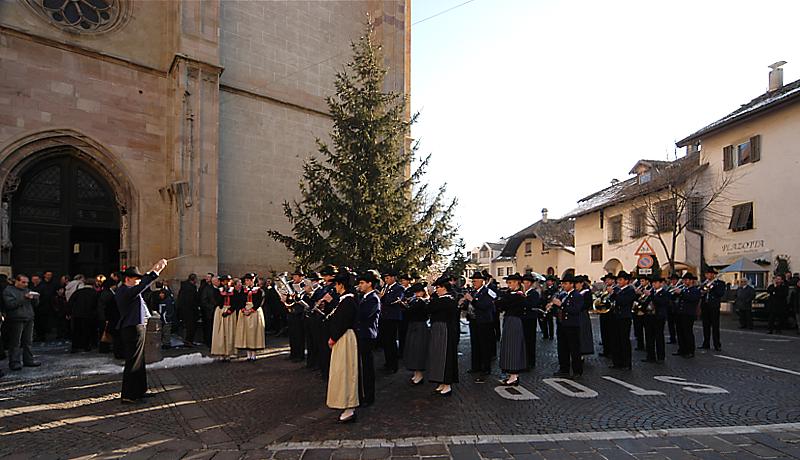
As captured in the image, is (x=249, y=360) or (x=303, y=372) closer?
(x=303, y=372)

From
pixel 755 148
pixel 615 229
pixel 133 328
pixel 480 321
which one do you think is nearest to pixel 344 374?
pixel 133 328

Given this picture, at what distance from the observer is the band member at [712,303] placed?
13195mm

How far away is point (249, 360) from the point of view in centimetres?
1175

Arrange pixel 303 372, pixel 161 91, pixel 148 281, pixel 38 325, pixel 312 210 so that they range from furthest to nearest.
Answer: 1. pixel 161 91
2. pixel 312 210
3. pixel 38 325
4. pixel 303 372
5. pixel 148 281

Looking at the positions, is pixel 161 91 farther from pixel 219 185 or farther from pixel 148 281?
pixel 148 281

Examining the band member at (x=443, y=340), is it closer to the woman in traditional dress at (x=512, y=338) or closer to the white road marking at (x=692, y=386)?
the woman in traditional dress at (x=512, y=338)

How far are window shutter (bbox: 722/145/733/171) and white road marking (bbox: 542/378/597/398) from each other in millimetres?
22571

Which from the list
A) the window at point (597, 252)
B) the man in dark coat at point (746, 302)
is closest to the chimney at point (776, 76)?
the window at point (597, 252)

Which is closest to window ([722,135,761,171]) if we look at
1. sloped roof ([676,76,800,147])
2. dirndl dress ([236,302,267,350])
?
sloped roof ([676,76,800,147])

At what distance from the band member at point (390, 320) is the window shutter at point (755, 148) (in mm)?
21684

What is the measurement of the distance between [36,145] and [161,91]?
4.06 m

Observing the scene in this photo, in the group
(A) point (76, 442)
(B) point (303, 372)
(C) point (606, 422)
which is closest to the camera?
(A) point (76, 442)

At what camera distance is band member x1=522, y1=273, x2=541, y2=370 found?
10812 millimetres

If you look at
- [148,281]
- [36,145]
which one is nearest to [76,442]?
[148,281]
